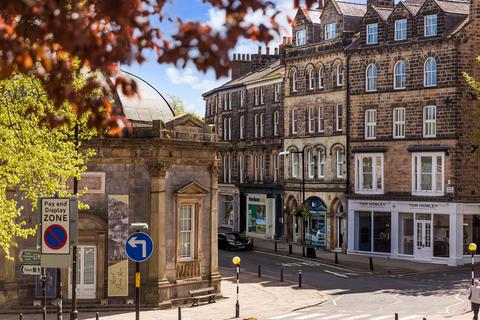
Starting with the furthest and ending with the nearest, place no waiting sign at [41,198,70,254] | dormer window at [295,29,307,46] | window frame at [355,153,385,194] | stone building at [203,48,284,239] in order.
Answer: stone building at [203,48,284,239] → dormer window at [295,29,307,46] → window frame at [355,153,385,194] → no waiting sign at [41,198,70,254]

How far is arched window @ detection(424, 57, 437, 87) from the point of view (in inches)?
1999

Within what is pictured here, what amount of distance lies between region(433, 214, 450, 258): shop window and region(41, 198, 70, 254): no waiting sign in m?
36.3

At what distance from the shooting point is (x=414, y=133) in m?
51.4

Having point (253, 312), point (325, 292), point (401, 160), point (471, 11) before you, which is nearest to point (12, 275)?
point (253, 312)

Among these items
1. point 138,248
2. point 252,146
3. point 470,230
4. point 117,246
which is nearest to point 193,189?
point 117,246

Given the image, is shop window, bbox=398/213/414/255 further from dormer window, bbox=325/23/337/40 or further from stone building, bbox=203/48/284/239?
dormer window, bbox=325/23/337/40

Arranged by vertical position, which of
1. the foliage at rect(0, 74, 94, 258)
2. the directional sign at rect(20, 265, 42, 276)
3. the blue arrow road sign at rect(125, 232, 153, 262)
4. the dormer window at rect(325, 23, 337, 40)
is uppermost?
the dormer window at rect(325, 23, 337, 40)

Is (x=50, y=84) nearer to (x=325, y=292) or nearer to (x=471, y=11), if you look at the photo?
(x=325, y=292)

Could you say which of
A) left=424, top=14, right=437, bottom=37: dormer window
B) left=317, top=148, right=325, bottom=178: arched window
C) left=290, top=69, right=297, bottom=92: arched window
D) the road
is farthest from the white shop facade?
left=290, top=69, right=297, bottom=92: arched window

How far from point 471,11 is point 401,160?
1017 centimetres

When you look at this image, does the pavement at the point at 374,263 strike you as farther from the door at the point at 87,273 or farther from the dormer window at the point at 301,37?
the door at the point at 87,273

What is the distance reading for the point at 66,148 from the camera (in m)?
21.5

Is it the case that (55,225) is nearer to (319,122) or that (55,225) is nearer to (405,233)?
(405,233)

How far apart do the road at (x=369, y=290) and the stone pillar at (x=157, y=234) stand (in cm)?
464
